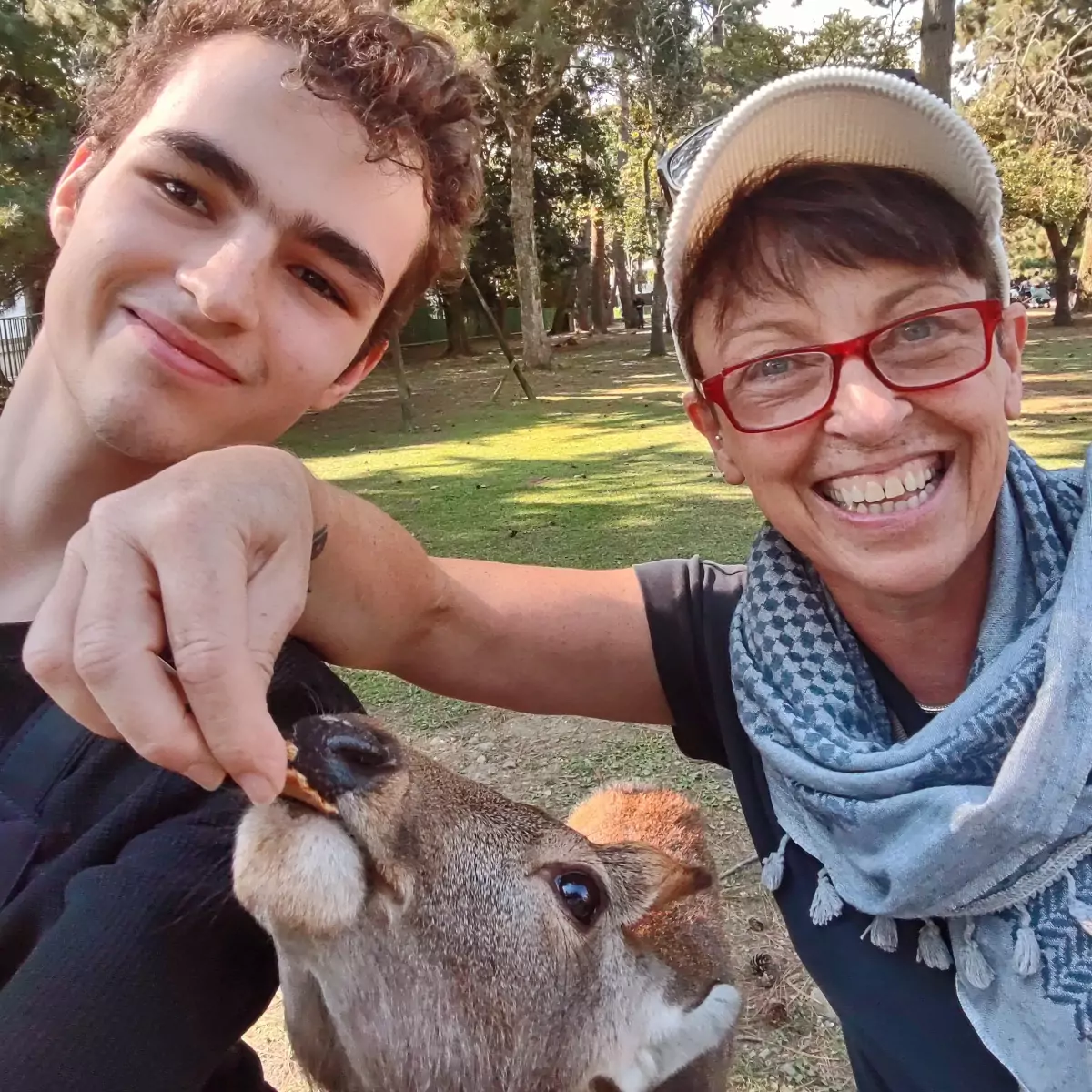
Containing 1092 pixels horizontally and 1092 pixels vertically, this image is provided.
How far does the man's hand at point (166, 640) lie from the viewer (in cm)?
88

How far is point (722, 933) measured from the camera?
2.54 meters

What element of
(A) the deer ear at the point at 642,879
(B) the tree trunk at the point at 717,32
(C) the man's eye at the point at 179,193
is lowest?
(A) the deer ear at the point at 642,879

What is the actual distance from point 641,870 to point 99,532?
4.38 feet

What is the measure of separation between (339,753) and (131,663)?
481 mm

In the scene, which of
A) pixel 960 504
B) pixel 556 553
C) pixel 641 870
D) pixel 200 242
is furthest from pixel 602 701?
pixel 556 553

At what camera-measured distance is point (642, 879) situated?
1.89 metres

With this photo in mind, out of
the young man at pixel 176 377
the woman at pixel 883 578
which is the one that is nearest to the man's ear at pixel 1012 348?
the woman at pixel 883 578

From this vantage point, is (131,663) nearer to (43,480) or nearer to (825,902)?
(43,480)

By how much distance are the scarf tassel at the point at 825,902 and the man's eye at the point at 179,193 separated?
56.9 inches

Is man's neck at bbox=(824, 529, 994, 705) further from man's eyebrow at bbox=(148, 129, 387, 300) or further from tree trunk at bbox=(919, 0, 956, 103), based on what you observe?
tree trunk at bbox=(919, 0, 956, 103)

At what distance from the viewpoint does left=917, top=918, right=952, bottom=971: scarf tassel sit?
1452mm

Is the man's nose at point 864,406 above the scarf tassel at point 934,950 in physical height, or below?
above

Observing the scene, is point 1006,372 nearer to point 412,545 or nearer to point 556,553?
point 412,545

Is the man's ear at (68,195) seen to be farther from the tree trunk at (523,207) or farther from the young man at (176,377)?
the tree trunk at (523,207)
